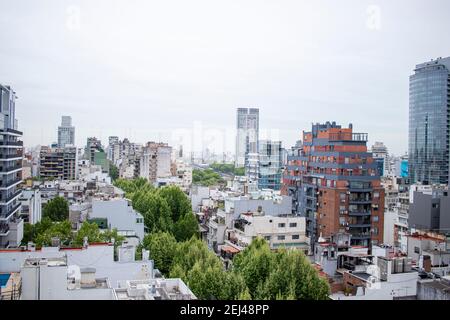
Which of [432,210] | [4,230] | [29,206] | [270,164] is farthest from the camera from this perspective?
[270,164]

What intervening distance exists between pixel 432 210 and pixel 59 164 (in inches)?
552

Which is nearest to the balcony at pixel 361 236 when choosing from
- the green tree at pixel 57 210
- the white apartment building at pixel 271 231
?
the white apartment building at pixel 271 231

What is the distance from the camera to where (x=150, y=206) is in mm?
10438

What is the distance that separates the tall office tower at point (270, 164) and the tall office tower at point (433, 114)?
6.63 metres

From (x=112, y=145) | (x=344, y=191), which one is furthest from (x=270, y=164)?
(x=112, y=145)

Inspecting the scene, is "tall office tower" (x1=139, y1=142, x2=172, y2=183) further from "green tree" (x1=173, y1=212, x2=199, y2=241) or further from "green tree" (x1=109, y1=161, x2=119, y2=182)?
"green tree" (x1=173, y1=212, x2=199, y2=241)

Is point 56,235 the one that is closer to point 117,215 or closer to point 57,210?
point 117,215

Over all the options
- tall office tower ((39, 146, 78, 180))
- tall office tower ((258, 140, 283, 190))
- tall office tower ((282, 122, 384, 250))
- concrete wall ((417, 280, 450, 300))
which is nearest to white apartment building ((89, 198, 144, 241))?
tall office tower ((282, 122, 384, 250))

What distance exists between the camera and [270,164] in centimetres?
1906

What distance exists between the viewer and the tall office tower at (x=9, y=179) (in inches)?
264

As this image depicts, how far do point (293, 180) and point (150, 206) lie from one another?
337 centimetres

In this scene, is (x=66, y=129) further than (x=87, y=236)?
Yes

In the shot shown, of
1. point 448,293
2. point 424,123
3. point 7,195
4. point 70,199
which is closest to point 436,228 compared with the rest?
point 424,123

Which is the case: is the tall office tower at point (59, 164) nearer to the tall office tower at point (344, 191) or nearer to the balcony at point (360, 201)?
the tall office tower at point (344, 191)
